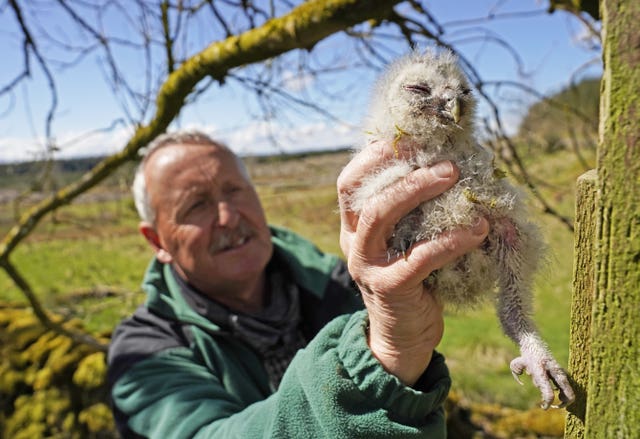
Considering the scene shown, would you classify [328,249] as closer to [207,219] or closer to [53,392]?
[53,392]

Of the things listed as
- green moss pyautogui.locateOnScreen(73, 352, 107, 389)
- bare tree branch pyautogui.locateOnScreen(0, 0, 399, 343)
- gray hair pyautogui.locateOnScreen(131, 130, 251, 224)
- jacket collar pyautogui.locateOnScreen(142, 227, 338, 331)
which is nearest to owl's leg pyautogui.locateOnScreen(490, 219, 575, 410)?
bare tree branch pyautogui.locateOnScreen(0, 0, 399, 343)

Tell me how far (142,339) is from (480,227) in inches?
63.8

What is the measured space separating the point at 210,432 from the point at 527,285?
104 centimetres

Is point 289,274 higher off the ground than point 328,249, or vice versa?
point 289,274

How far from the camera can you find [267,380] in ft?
6.95

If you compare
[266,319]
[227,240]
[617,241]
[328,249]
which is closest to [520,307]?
[617,241]

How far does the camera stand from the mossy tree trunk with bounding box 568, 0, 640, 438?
617 mm

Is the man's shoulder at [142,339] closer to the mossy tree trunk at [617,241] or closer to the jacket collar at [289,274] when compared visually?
the jacket collar at [289,274]

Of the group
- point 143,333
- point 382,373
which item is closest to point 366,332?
point 382,373

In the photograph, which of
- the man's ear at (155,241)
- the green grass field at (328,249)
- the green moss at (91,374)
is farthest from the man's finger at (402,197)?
the green moss at (91,374)

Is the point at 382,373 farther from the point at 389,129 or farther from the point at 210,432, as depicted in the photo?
the point at 210,432

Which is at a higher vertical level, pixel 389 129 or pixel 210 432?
pixel 389 129

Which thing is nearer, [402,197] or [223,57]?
[402,197]

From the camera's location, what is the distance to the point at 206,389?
173 cm
